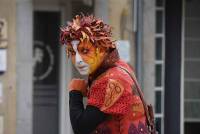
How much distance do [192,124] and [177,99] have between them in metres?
0.38

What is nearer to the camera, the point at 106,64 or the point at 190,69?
the point at 106,64

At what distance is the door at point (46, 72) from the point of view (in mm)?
9031

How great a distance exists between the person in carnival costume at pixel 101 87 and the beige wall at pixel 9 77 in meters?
5.33

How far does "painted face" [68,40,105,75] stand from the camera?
121 inches

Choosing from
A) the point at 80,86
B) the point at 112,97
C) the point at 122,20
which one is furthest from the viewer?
the point at 122,20

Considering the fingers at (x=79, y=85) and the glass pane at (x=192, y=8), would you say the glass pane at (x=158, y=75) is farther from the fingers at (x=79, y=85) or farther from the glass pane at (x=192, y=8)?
the fingers at (x=79, y=85)

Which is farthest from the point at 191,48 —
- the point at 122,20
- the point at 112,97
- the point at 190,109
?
the point at 112,97

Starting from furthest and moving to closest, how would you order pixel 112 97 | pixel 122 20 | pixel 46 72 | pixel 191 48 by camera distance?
pixel 46 72 → pixel 191 48 → pixel 122 20 → pixel 112 97

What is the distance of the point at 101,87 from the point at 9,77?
5519mm

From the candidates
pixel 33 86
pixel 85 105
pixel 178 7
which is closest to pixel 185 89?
pixel 178 7

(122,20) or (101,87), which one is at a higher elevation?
(122,20)

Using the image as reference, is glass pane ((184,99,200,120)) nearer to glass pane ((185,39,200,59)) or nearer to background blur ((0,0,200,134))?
background blur ((0,0,200,134))

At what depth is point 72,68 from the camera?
8953mm

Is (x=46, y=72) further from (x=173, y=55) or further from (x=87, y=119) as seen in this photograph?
(x=87, y=119)
